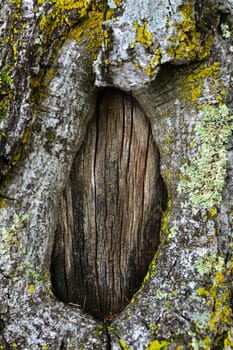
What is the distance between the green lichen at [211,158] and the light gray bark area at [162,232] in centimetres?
3

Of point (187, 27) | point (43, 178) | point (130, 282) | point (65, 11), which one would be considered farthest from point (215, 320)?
point (65, 11)

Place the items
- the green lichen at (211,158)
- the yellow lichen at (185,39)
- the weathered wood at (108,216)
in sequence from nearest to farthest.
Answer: the yellow lichen at (185,39) → the green lichen at (211,158) → the weathered wood at (108,216)

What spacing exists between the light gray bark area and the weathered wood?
0.59 feet

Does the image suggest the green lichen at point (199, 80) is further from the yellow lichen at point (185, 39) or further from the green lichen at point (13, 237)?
the green lichen at point (13, 237)

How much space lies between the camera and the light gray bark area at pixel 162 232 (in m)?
2.21

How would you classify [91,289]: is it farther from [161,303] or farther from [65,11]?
[65,11]

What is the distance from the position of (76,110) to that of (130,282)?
1.07 meters

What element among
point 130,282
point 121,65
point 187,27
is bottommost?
point 130,282

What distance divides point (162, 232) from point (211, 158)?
1.59ft

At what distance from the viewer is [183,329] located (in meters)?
2.18

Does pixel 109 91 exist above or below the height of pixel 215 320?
above

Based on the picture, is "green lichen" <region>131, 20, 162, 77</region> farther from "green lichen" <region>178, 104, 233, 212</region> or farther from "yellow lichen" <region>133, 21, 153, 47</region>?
"green lichen" <region>178, 104, 233, 212</region>

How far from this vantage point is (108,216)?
2.67m

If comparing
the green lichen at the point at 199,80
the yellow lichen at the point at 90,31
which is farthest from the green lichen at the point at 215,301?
the yellow lichen at the point at 90,31
